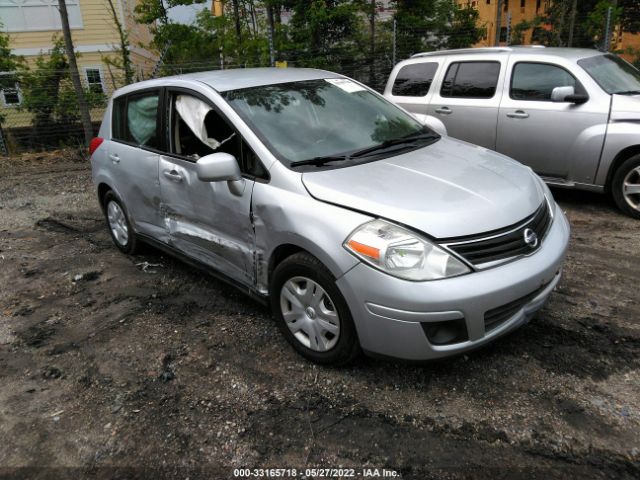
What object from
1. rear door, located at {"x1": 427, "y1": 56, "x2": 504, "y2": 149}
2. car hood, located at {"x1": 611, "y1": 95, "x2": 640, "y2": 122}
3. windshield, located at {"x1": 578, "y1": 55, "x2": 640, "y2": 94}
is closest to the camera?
car hood, located at {"x1": 611, "y1": 95, "x2": 640, "y2": 122}

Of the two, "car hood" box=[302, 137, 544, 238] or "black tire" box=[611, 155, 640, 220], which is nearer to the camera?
"car hood" box=[302, 137, 544, 238]

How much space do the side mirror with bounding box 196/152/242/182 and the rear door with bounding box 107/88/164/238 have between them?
114 centimetres

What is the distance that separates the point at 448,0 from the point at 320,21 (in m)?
3.93

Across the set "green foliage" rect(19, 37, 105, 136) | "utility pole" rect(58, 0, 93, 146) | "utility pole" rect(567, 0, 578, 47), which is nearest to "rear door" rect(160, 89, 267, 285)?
"utility pole" rect(58, 0, 93, 146)

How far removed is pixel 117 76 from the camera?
42.8ft

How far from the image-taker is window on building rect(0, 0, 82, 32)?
61.6 ft

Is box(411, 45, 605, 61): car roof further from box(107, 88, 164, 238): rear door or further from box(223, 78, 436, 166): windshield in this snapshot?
box(107, 88, 164, 238): rear door

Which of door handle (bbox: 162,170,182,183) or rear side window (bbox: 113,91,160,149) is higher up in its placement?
rear side window (bbox: 113,91,160,149)

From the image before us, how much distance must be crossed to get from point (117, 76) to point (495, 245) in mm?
12401

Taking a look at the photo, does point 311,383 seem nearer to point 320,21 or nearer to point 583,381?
point 583,381

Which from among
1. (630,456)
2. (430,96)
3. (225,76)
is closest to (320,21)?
(430,96)

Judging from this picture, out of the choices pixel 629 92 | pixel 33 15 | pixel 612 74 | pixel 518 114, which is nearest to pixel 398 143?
pixel 518 114

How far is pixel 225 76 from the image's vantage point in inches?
165

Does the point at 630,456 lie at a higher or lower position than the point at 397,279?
lower
